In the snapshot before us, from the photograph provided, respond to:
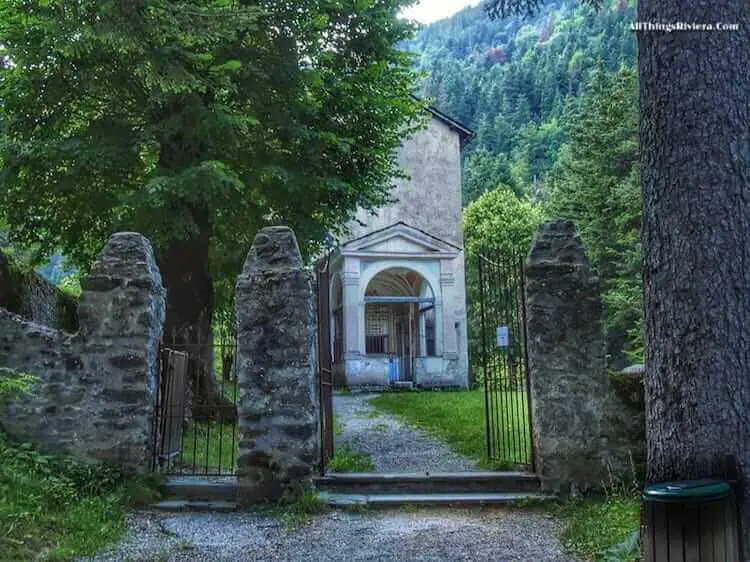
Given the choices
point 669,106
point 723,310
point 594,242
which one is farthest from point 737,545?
point 594,242

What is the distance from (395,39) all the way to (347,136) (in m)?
1.94

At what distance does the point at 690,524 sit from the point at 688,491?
0.16 m

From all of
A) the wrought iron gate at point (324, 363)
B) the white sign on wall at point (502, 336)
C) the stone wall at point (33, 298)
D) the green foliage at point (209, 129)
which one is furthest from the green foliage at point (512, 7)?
the stone wall at point (33, 298)

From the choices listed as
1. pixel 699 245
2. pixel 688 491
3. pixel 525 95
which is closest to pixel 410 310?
pixel 699 245

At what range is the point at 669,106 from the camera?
4.11 meters

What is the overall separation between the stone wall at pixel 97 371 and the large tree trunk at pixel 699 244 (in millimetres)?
5013

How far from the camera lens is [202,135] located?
10.3 metres

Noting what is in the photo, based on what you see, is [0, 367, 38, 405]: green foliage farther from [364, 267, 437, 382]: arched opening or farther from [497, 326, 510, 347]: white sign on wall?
[364, 267, 437, 382]: arched opening

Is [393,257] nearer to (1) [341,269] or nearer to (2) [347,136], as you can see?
(1) [341,269]

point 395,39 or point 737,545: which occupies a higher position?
point 395,39

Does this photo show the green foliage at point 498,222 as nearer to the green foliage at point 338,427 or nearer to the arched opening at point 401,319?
the arched opening at point 401,319

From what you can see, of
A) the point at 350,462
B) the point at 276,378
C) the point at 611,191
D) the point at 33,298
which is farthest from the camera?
the point at 611,191

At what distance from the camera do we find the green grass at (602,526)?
5000 mm

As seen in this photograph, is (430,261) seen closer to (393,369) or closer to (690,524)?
(393,369)
